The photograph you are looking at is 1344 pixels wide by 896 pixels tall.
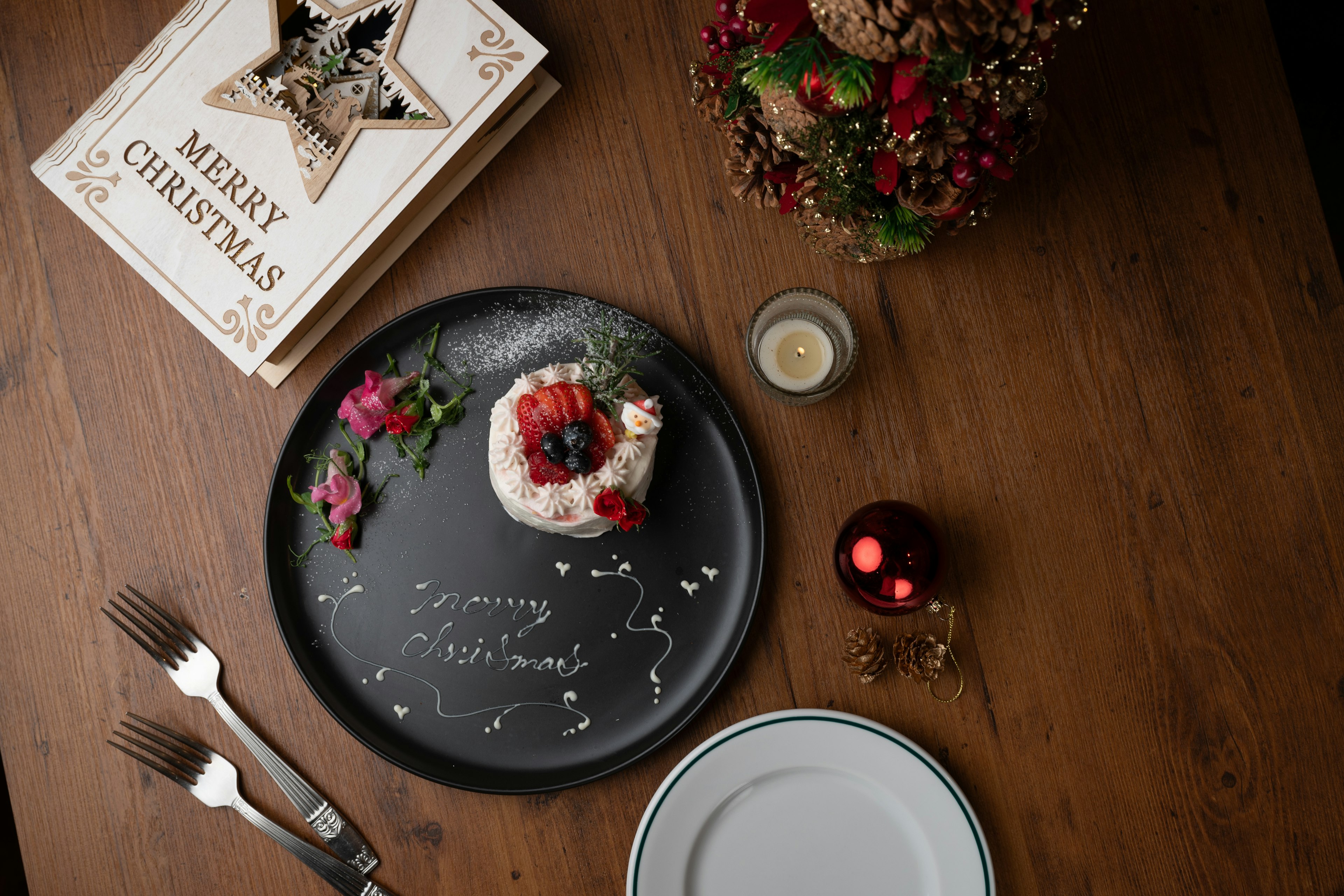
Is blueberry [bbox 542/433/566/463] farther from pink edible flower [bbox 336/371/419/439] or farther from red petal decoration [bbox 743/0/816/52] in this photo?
red petal decoration [bbox 743/0/816/52]

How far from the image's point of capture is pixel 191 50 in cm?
117

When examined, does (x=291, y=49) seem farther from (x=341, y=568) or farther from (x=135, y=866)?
(x=135, y=866)

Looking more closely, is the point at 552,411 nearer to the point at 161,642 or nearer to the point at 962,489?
the point at 962,489

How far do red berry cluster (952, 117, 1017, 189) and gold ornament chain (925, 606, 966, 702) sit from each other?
628 millimetres

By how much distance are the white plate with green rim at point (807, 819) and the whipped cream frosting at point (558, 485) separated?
37 cm

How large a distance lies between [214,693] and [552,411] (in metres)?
0.71

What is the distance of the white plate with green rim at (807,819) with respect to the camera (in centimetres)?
107

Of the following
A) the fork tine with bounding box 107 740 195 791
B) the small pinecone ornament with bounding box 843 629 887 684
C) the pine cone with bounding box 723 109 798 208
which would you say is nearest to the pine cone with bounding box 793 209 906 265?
the pine cone with bounding box 723 109 798 208

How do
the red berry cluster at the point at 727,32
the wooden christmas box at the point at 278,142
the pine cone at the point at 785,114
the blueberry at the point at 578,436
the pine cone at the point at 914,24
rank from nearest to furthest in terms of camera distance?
the pine cone at the point at 914,24 < the pine cone at the point at 785,114 < the red berry cluster at the point at 727,32 < the blueberry at the point at 578,436 < the wooden christmas box at the point at 278,142

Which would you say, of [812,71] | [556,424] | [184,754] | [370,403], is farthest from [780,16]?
[184,754]

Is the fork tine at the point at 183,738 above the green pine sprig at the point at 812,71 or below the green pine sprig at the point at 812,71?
below

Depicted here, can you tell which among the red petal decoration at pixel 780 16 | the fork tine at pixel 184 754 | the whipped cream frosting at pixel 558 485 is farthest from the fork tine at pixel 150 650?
the red petal decoration at pixel 780 16

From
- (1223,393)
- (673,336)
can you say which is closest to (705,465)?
(673,336)

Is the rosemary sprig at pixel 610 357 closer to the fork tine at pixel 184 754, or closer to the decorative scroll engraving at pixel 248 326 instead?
the decorative scroll engraving at pixel 248 326
